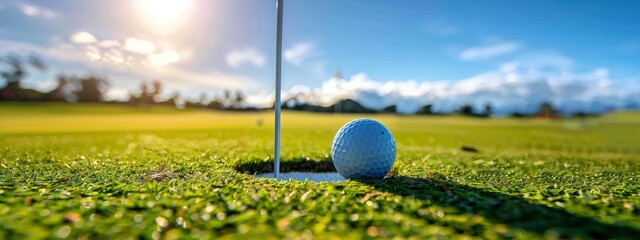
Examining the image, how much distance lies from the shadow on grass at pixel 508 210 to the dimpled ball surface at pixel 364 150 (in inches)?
18.3

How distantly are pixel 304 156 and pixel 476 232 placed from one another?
462cm

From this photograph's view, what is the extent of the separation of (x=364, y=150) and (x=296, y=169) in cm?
222

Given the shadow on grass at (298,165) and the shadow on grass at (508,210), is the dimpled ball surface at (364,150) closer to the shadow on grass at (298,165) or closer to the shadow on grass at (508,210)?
the shadow on grass at (508,210)

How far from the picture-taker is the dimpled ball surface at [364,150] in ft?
16.5

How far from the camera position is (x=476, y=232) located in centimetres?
282

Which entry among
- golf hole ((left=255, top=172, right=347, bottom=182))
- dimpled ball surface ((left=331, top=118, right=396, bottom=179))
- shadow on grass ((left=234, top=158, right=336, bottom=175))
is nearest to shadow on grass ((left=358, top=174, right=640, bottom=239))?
dimpled ball surface ((left=331, top=118, right=396, bottom=179))

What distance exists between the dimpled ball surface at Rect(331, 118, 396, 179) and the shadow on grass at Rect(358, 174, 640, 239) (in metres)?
0.47

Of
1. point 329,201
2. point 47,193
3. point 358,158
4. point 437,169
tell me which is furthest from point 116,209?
point 437,169

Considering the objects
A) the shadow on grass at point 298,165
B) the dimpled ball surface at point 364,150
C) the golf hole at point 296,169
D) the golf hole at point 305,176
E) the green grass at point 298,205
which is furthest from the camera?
the shadow on grass at point 298,165

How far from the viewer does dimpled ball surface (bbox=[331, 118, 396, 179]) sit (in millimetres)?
5016

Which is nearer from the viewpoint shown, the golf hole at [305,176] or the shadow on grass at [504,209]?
the shadow on grass at [504,209]

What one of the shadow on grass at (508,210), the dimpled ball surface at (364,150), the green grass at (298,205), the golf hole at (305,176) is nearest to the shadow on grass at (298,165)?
the golf hole at (305,176)

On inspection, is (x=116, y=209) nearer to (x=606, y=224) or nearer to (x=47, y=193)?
(x=47, y=193)

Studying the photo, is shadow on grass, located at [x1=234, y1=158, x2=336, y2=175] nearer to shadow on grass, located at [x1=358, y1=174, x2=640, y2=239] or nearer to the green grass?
the green grass
